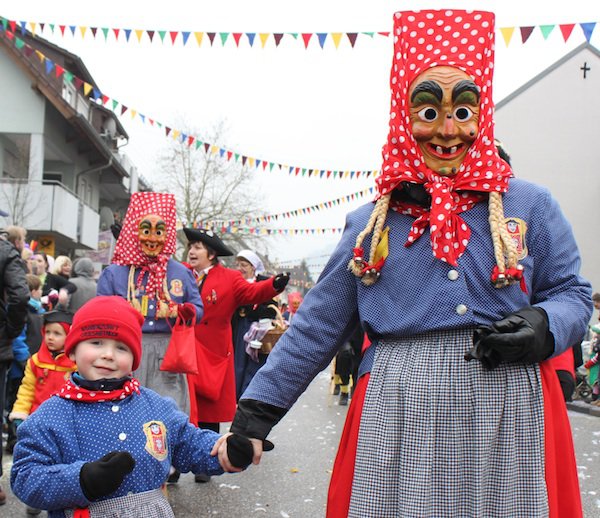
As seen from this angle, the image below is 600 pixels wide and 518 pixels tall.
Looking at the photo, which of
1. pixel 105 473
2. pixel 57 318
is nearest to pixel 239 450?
pixel 105 473

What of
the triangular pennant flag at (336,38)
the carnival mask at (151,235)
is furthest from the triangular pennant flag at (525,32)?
the carnival mask at (151,235)

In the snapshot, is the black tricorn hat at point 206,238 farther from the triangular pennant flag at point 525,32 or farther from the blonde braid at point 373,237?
the triangular pennant flag at point 525,32

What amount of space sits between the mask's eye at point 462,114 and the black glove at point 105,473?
4.82 ft

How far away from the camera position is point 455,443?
6.95ft

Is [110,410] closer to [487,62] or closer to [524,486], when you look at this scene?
[524,486]

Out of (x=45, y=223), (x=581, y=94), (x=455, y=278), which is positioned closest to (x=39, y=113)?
(x=45, y=223)

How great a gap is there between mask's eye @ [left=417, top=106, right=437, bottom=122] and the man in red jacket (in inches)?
138

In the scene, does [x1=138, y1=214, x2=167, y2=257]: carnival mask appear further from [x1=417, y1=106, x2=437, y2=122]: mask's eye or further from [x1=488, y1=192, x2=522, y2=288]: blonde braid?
[x1=488, y1=192, x2=522, y2=288]: blonde braid

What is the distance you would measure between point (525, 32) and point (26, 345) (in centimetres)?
596

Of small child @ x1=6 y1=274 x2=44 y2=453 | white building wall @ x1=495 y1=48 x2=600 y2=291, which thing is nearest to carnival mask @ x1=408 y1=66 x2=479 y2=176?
small child @ x1=6 y1=274 x2=44 y2=453

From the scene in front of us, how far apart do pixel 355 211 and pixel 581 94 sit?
76.3ft

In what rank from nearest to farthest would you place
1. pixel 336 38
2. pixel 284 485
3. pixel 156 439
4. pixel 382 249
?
pixel 382 249 < pixel 156 439 < pixel 284 485 < pixel 336 38

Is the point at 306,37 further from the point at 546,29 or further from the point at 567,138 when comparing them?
the point at 567,138

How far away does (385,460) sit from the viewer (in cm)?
219
